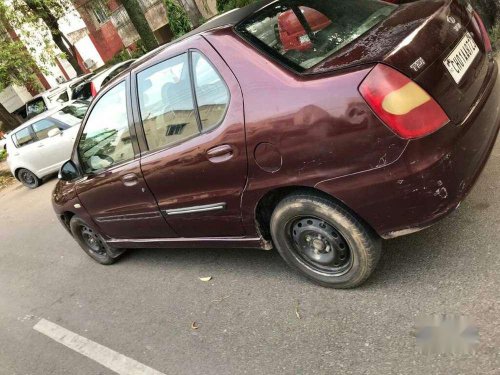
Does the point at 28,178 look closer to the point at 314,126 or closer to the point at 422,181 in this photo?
the point at 314,126

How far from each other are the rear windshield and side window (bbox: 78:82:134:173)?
1316 mm

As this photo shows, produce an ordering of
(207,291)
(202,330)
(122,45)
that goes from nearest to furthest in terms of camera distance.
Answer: (202,330), (207,291), (122,45)

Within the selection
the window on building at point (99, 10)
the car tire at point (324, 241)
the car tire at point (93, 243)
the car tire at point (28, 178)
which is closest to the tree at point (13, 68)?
the car tire at point (28, 178)

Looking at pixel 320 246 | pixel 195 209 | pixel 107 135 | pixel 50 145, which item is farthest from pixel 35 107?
A: pixel 320 246

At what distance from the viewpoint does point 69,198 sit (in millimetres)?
4711

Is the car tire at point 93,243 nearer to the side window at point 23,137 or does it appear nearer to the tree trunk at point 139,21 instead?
the side window at point 23,137

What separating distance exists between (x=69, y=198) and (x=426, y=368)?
3.70 metres

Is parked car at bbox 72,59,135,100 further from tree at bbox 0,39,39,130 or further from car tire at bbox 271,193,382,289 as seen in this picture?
car tire at bbox 271,193,382,289

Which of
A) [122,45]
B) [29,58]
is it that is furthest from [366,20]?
[122,45]

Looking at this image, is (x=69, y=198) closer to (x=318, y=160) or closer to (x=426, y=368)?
(x=318, y=160)

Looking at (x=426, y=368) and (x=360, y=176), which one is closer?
(x=426, y=368)

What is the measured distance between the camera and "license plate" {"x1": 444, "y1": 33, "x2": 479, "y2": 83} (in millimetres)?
2584

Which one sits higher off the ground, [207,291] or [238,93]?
[238,93]

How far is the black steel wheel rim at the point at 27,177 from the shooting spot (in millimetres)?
10941
